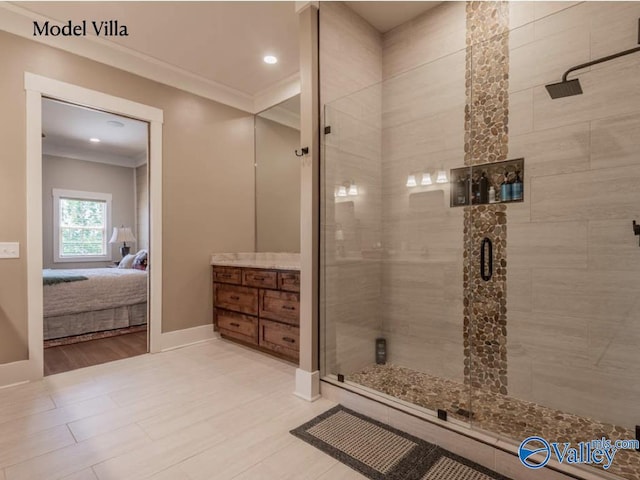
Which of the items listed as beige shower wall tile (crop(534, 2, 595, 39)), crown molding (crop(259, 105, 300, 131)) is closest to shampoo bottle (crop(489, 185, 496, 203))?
beige shower wall tile (crop(534, 2, 595, 39))

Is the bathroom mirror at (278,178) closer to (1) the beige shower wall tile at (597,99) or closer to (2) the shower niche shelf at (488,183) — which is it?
(2) the shower niche shelf at (488,183)

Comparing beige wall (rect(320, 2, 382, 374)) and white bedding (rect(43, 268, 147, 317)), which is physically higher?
beige wall (rect(320, 2, 382, 374))

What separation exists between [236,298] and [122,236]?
169 inches

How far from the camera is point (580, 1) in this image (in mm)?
2090

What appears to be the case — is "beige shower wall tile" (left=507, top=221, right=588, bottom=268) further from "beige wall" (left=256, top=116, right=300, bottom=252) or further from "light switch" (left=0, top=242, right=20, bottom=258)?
"light switch" (left=0, top=242, right=20, bottom=258)

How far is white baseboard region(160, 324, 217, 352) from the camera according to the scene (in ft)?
11.0

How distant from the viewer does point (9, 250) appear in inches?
100.0

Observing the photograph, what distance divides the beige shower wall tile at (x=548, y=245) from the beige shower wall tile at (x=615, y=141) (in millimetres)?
A: 381

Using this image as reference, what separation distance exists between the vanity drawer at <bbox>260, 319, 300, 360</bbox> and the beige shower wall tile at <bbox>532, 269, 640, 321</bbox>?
1.82 metres

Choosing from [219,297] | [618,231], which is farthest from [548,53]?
[219,297]

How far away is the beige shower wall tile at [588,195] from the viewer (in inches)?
74.1

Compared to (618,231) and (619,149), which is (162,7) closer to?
(619,149)

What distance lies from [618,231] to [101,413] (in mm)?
3313

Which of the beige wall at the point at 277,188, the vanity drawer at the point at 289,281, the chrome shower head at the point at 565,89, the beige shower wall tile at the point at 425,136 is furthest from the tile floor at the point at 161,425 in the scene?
the chrome shower head at the point at 565,89
